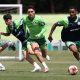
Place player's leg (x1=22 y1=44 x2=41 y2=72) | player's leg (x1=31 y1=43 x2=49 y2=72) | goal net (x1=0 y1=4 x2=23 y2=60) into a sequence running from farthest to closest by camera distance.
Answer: goal net (x1=0 y1=4 x2=23 y2=60) < player's leg (x1=22 y1=44 x2=41 y2=72) < player's leg (x1=31 y1=43 x2=49 y2=72)

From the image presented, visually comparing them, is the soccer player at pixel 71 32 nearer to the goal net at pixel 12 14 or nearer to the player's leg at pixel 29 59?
the player's leg at pixel 29 59

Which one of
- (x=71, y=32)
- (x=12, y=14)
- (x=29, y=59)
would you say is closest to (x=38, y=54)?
(x=29, y=59)

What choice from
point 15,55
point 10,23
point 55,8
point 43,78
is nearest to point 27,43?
point 10,23

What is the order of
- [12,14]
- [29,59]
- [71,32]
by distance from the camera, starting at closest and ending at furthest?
[29,59], [71,32], [12,14]

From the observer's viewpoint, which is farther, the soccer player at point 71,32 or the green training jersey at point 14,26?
the soccer player at point 71,32

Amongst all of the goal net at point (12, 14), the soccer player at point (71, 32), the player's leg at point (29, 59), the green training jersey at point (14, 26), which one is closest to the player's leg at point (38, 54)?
the player's leg at point (29, 59)

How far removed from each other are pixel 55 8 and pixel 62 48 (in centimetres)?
3690

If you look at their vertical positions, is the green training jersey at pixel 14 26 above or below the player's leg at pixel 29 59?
above

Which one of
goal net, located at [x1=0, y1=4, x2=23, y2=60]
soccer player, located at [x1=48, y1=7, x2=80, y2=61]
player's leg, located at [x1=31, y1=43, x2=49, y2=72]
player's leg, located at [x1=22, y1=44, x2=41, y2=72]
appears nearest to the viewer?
player's leg, located at [x1=31, y1=43, x2=49, y2=72]

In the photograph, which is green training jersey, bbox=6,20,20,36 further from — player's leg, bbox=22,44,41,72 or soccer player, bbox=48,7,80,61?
soccer player, bbox=48,7,80,61

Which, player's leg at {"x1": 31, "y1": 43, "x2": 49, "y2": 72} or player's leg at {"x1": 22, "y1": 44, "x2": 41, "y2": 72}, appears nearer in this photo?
player's leg at {"x1": 31, "y1": 43, "x2": 49, "y2": 72}

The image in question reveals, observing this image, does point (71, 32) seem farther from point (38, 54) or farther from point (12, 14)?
point (12, 14)

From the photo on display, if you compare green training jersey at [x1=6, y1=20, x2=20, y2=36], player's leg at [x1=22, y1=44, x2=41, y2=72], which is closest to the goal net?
green training jersey at [x1=6, y1=20, x2=20, y2=36]

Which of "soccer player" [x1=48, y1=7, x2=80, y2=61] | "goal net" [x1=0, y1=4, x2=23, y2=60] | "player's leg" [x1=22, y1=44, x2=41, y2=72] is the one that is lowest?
"goal net" [x1=0, y1=4, x2=23, y2=60]
